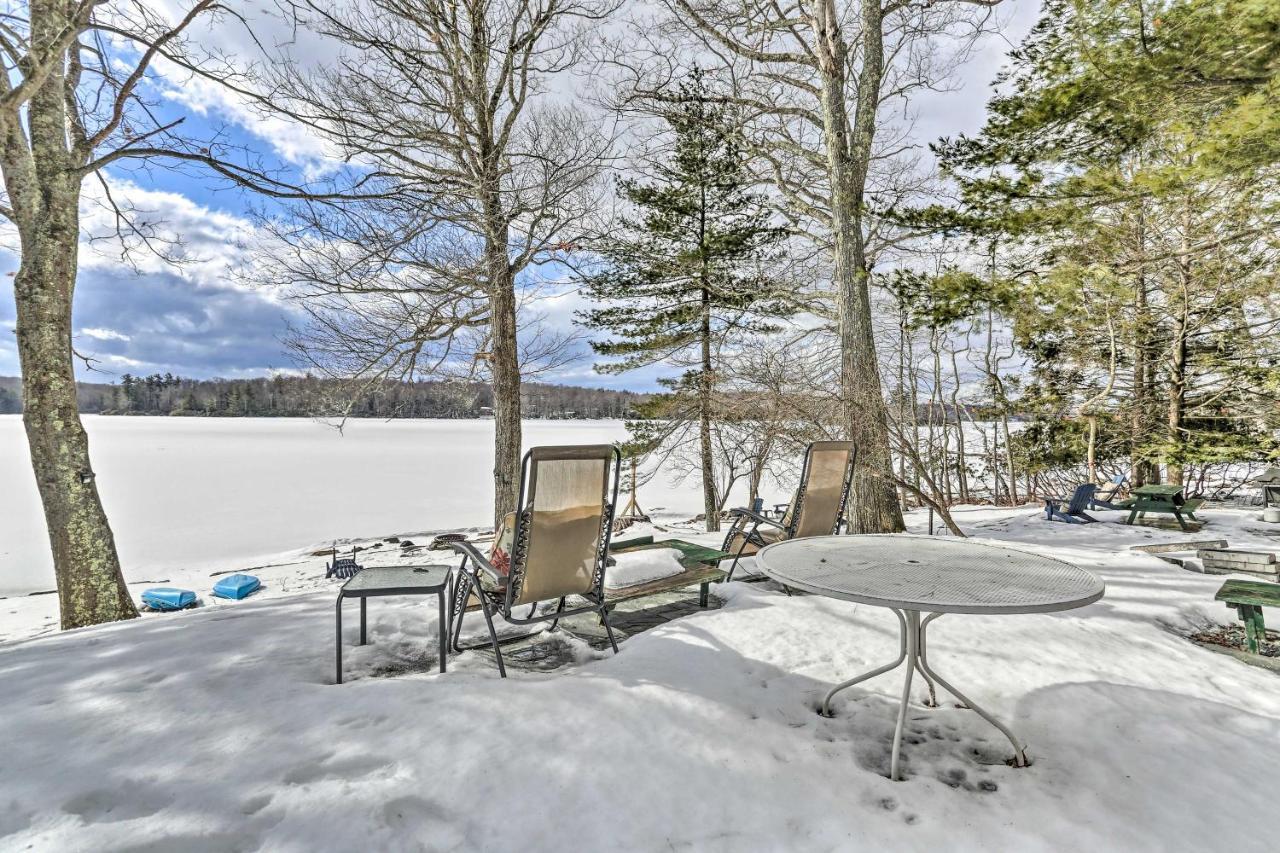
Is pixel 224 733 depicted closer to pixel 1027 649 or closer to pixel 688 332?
pixel 1027 649

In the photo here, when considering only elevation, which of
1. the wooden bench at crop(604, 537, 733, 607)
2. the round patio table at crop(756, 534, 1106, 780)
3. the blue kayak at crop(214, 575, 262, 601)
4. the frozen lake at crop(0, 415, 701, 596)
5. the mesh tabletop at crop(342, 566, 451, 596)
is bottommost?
the frozen lake at crop(0, 415, 701, 596)

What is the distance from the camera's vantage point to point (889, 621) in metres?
3.30

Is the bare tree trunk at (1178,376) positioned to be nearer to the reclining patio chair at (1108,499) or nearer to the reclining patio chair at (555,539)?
the reclining patio chair at (1108,499)

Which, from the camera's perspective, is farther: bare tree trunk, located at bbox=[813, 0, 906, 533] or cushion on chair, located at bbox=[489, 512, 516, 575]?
bare tree trunk, located at bbox=[813, 0, 906, 533]

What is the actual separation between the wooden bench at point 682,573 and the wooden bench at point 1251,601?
261cm

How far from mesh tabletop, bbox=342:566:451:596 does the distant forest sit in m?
4.65

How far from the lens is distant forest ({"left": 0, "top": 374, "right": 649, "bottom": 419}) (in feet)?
24.1

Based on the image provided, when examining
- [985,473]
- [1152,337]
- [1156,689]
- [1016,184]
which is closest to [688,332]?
[1016,184]

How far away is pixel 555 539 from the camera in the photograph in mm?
2936

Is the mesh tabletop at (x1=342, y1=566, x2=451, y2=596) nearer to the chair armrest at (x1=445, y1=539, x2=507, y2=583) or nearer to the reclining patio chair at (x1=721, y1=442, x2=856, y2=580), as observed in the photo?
the chair armrest at (x1=445, y1=539, x2=507, y2=583)

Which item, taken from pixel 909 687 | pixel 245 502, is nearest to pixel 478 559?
pixel 909 687

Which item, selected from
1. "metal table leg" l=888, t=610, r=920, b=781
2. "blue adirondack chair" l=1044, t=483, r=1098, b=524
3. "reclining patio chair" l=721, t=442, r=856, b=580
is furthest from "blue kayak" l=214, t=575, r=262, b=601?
"blue adirondack chair" l=1044, t=483, r=1098, b=524

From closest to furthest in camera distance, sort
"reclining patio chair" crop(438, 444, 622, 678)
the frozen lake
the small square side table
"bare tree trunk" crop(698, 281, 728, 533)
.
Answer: the small square side table < "reclining patio chair" crop(438, 444, 622, 678) < the frozen lake < "bare tree trunk" crop(698, 281, 728, 533)

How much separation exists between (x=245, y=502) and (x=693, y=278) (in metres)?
16.5
